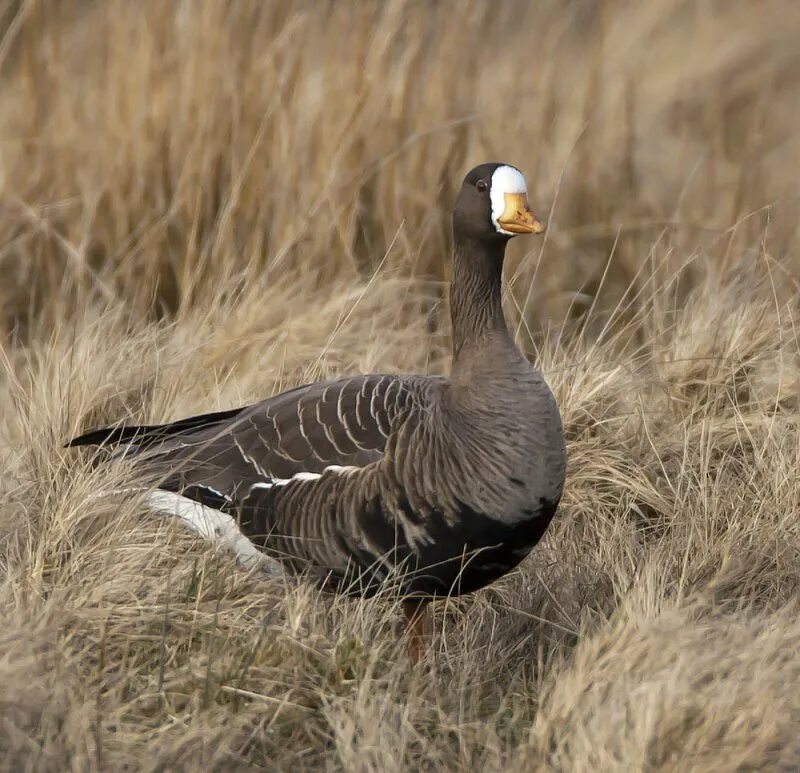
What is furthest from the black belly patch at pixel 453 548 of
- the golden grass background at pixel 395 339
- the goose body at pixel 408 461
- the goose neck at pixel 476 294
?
the goose neck at pixel 476 294

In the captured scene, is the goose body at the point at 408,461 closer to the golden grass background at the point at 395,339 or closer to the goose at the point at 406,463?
the goose at the point at 406,463

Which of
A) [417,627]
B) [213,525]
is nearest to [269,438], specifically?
[213,525]

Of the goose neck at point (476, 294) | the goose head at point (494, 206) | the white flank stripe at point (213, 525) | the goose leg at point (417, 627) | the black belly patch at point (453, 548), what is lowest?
the goose leg at point (417, 627)

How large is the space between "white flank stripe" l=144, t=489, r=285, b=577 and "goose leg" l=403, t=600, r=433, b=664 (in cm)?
35

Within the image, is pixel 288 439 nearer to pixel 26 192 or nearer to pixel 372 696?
pixel 372 696

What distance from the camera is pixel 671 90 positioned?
6477 mm

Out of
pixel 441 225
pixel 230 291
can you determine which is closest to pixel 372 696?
pixel 230 291

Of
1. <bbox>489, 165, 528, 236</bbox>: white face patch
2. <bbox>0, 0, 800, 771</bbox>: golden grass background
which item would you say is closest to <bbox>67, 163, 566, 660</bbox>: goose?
<bbox>489, 165, 528, 236</bbox>: white face patch

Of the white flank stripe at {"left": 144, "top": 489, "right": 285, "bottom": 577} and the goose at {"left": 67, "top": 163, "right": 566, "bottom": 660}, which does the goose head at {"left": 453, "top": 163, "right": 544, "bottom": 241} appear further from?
the white flank stripe at {"left": 144, "top": 489, "right": 285, "bottom": 577}

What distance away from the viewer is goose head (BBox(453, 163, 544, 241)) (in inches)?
149

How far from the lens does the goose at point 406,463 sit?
360 centimetres

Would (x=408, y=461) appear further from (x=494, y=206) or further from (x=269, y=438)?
(x=494, y=206)

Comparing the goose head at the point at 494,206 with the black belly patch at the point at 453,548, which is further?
the goose head at the point at 494,206

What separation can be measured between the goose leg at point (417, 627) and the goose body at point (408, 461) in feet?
0.24
